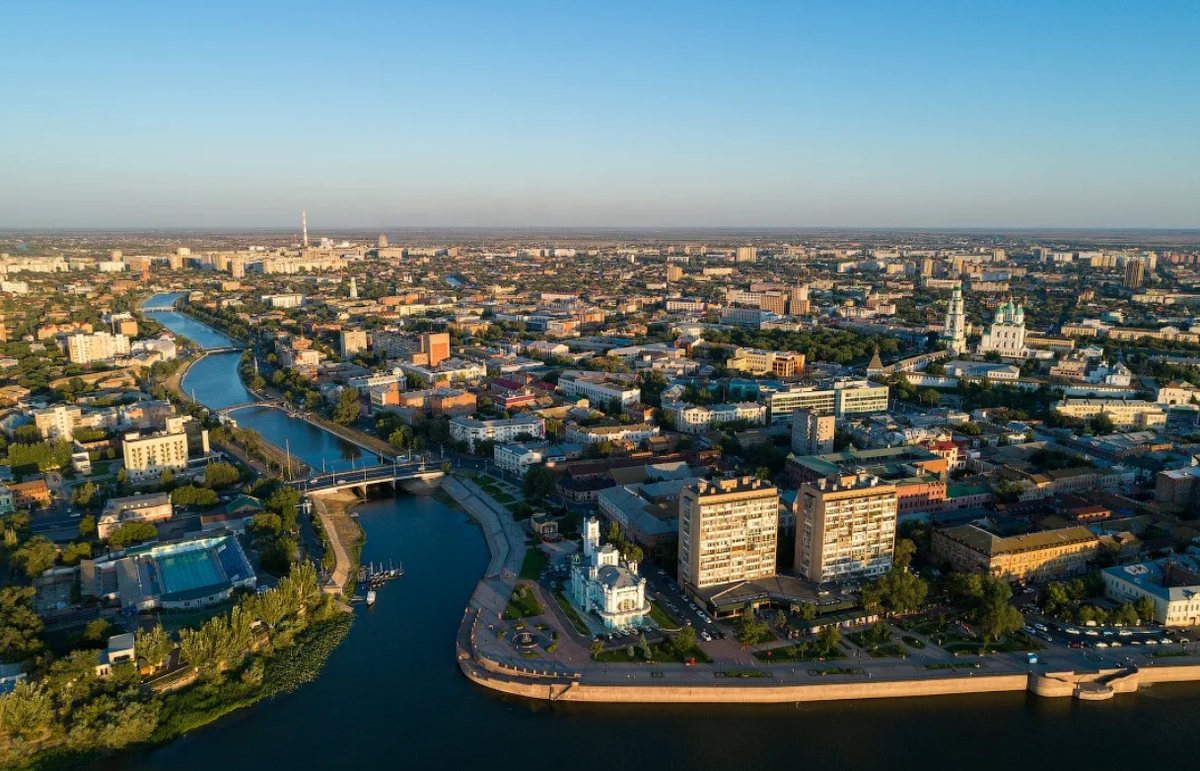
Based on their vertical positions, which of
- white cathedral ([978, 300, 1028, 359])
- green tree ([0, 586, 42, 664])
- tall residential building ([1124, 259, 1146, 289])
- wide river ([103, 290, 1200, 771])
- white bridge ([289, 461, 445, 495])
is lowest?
wide river ([103, 290, 1200, 771])

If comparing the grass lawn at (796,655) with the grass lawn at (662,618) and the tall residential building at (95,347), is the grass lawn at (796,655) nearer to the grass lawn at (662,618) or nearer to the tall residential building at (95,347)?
the grass lawn at (662,618)

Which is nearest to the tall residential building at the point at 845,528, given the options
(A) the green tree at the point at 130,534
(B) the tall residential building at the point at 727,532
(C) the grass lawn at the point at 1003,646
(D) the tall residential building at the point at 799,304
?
(B) the tall residential building at the point at 727,532

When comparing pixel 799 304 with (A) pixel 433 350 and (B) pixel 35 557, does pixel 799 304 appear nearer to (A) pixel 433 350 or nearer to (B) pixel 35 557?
(A) pixel 433 350

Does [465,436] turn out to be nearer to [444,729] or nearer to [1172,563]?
[444,729]

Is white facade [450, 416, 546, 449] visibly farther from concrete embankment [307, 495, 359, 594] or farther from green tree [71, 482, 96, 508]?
green tree [71, 482, 96, 508]

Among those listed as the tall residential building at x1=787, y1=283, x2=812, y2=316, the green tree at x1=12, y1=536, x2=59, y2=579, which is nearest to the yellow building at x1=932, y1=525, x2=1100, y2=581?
the green tree at x1=12, y1=536, x2=59, y2=579

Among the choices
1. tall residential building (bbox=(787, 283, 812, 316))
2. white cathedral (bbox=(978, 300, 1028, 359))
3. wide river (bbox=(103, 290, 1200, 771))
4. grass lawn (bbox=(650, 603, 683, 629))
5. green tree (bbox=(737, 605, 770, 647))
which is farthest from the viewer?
tall residential building (bbox=(787, 283, 812, 316))

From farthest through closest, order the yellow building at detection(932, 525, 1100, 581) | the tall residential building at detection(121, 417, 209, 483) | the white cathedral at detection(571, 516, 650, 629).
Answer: the tall residential building at detection(121, 417, 209, 483) < the yellow building at detection(932, 525, 1100, 581) < the white cathedral at detection(571, 516, 650, 629)

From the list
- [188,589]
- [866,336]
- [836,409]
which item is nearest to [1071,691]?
[188,589]
